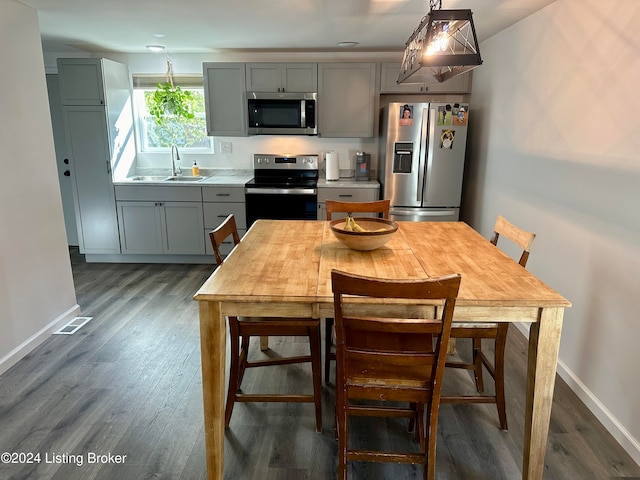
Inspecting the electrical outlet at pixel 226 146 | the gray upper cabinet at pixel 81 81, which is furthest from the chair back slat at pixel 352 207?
the gray upper cabinet at pixel 81 81

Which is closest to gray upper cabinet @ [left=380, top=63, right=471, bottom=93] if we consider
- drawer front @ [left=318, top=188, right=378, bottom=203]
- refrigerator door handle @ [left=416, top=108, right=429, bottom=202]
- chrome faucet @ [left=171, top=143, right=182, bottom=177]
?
refrigerator door handle @ [left=416, top=108, right=429, bottom=202]

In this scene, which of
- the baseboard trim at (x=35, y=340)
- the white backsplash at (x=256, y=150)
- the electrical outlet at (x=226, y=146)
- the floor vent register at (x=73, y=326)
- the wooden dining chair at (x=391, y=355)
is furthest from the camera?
the electrical outlet at (x=226, y=146)

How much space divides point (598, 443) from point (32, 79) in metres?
3.83

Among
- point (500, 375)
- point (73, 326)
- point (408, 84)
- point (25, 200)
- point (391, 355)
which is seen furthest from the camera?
point (408, 84)

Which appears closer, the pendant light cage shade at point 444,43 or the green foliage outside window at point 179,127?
the pendant light cage shade at point 444,43

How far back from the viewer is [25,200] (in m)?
2.71

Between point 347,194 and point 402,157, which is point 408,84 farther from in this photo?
point 347,194

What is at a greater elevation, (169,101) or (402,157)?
(169,101)

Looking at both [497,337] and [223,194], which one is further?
[223,194]

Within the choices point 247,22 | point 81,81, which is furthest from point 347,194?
point 81,81

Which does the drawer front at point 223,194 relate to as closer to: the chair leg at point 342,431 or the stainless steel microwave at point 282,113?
the stainless steel microwave at point 282,113

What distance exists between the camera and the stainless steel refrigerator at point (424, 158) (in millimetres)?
3852

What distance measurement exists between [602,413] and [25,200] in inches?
139

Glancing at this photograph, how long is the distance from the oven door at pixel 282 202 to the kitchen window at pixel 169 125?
100cm
